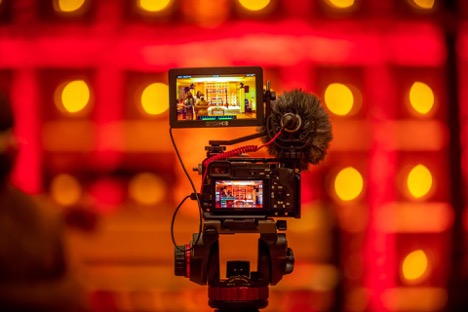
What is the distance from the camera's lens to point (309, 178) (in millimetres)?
2836

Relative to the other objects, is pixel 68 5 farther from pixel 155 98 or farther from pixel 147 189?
pixel 147 189

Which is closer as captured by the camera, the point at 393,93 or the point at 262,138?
the point at 262,138

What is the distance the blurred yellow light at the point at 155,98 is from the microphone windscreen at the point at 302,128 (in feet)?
3.00

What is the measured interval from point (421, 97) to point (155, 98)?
1.27 meters

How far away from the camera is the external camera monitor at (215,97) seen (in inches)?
79.5

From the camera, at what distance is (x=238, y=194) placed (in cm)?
200

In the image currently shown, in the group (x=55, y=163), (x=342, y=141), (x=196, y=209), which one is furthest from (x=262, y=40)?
(x=55, y=163)

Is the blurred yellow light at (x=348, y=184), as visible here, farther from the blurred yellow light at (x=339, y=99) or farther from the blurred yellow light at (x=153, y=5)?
the blurred yellow light at (x=153, y=5)

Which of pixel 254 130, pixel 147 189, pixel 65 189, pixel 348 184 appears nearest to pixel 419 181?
pixel 348 184

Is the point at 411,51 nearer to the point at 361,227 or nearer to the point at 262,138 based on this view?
the point at 361,227

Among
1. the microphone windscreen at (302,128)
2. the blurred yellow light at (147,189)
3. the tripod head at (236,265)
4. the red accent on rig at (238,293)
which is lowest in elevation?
the red accent on rig at (238,293)

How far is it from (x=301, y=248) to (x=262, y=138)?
90 centimetres

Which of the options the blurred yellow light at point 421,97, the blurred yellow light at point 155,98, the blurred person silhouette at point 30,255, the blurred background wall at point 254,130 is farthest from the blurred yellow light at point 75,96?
the blurred yellow light at point 421,97

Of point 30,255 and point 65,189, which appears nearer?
point 30,255
